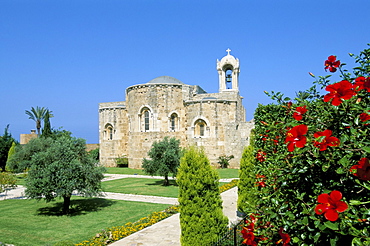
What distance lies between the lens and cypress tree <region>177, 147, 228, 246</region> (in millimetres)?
7758

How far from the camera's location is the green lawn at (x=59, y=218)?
1042 cm

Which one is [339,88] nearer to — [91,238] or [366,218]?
[366,218]

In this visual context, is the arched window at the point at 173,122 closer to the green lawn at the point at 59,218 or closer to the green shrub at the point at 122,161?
the green shrub at the point at 122,161

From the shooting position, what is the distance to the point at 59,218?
43.1 feet

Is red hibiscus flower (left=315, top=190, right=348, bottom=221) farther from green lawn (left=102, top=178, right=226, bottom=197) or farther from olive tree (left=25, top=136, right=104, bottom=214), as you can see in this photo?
green lawn (left=102, top=178, right=226, bottom=197)

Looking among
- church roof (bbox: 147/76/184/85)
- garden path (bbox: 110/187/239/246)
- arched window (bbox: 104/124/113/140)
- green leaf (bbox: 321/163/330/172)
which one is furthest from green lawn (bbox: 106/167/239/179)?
green leaf (bbox: 321/163/330/172)

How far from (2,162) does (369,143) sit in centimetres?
4242

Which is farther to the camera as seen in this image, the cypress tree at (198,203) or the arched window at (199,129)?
the arched window at (199,129)

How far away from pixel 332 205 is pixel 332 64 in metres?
1.51

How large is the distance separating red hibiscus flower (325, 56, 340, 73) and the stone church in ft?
89.8

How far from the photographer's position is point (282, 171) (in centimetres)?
273

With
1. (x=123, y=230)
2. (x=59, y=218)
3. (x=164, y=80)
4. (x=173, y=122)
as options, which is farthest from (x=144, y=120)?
(x=123, y=230)

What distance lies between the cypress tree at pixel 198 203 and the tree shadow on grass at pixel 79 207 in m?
7.88

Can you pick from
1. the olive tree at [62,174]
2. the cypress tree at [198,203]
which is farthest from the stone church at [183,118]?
the cypress tree at [198,203]
